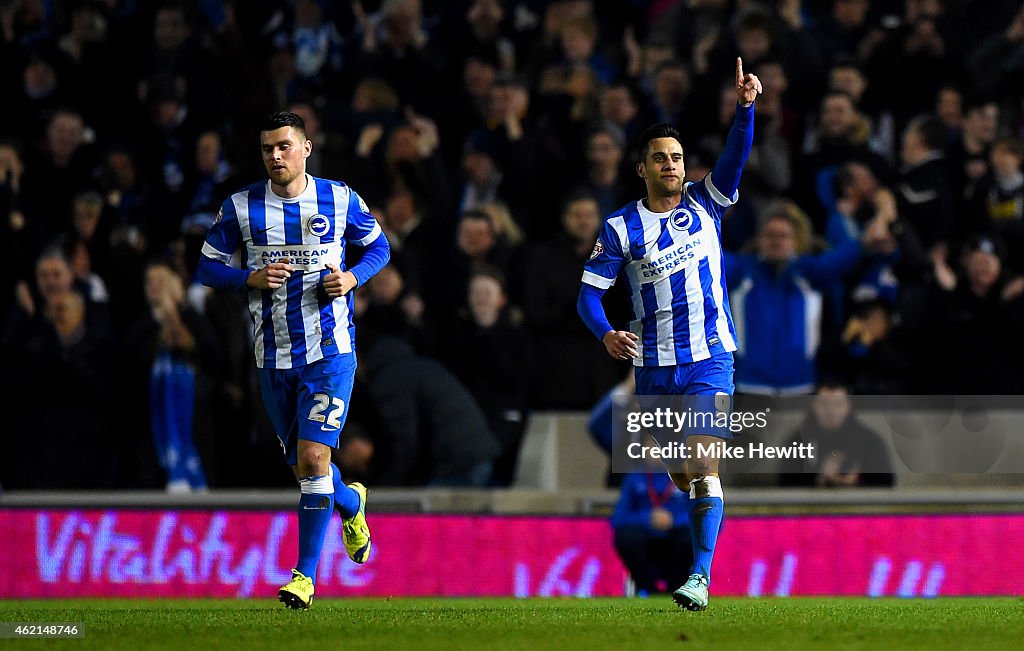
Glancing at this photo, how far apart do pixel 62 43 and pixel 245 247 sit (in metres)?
9.21

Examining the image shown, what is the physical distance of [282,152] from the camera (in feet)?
28.1

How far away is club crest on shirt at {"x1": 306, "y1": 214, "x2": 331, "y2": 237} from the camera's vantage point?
8.60 metres

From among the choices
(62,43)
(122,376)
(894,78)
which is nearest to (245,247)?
(122,376)

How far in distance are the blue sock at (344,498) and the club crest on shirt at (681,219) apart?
2141mm

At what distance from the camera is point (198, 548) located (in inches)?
474

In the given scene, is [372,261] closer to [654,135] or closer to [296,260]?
[296,260]

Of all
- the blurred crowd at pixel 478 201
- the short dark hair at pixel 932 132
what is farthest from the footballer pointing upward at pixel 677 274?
the short dark hair at pixel 932 132

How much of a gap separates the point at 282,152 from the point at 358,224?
54 centimetres

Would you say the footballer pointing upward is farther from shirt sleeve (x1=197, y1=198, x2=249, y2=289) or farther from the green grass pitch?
shirt sleeve (x1=197, y1=198, x2=249, y2=289)

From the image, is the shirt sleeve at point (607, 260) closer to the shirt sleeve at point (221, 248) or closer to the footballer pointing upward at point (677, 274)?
the footballer pointing upward at point (677, 274)

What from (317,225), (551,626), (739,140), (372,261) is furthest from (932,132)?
(551,626)

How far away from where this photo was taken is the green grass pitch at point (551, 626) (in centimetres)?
696

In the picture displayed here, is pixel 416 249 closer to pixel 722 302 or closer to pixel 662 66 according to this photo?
pixel 662 66

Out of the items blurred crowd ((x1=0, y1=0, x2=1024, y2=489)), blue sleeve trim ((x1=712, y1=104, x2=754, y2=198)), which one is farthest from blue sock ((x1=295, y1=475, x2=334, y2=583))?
blurred crowd ((x1=0, y1=0, x2=1024, y2=489))
